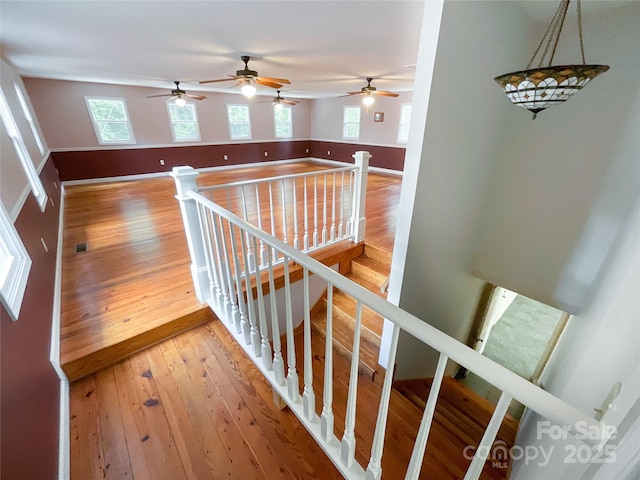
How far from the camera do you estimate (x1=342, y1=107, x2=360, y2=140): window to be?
7.54 meters

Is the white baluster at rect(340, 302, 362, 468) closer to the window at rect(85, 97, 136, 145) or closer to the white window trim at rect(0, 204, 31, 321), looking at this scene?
the white window trim at rect(0, 204, 31, 321)

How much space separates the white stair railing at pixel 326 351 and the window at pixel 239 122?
21.2ft

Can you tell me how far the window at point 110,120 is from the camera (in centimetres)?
563

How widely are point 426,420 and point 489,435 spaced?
6.0 inches

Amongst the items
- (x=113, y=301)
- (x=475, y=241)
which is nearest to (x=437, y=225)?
(x=475, y=241)

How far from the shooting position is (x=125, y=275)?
97.7 inches

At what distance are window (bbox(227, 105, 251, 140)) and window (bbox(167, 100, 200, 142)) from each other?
937mm

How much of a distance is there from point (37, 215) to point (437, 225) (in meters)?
3.51

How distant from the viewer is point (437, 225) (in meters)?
1.75

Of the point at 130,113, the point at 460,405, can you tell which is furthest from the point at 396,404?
the point at 130,113

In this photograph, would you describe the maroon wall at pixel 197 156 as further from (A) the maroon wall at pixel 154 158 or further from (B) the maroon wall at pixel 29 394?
(B) the maroon wall at pixel 29 394

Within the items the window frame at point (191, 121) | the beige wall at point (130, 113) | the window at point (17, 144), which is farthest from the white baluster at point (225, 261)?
the window frame at point (191, 121)

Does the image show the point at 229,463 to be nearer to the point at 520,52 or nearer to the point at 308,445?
the point at 308,445

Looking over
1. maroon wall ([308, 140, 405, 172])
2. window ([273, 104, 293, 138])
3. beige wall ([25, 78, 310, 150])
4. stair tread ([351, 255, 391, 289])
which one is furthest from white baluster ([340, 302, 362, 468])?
window ([273, 104, 293, 138])
